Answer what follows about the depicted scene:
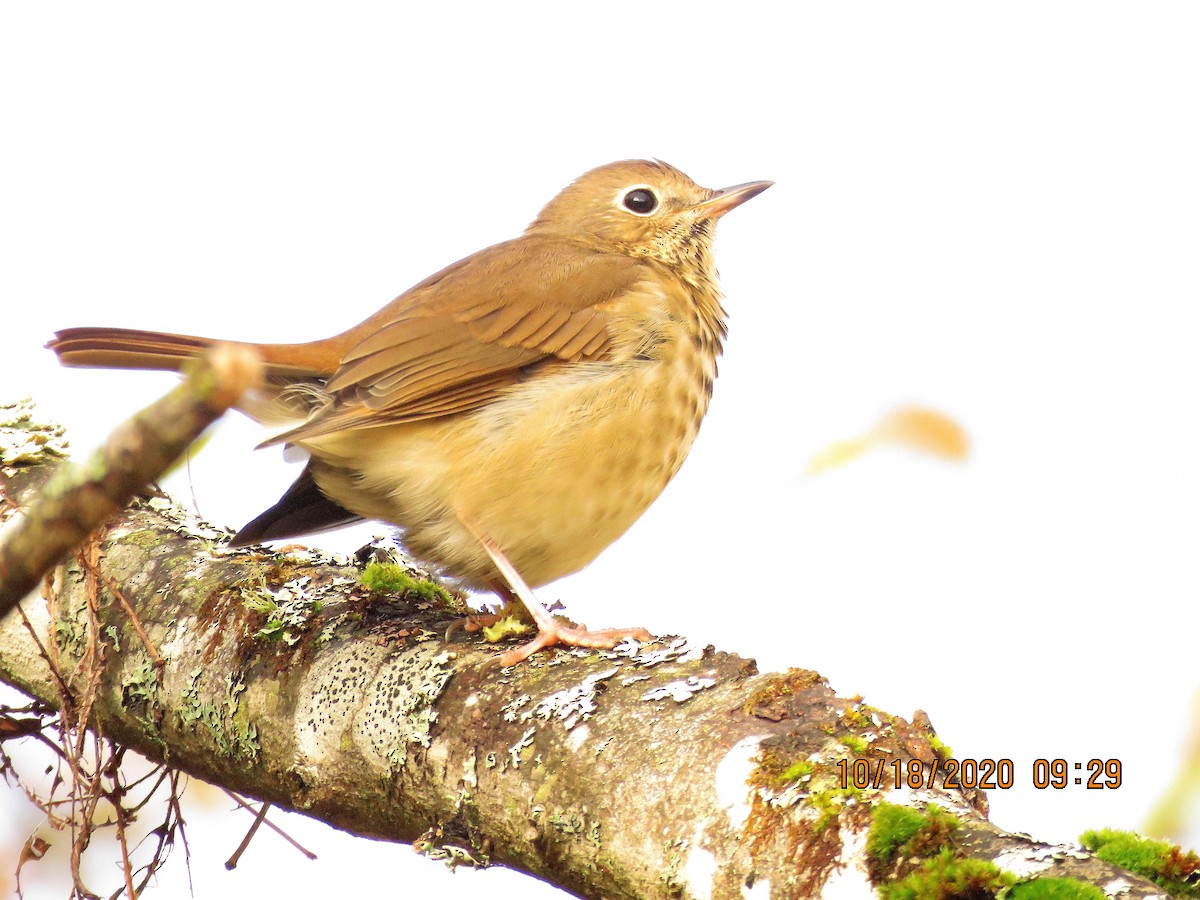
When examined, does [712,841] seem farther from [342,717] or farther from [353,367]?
[353,367]

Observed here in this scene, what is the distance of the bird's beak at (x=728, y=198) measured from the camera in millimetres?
5508

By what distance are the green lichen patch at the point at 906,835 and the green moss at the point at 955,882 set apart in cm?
5

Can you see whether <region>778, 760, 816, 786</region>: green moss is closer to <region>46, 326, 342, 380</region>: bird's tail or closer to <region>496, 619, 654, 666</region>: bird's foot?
<region>496, 619, 654, 666</region>: bird's foot

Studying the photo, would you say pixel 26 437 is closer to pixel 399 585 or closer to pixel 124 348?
pixel 124 348

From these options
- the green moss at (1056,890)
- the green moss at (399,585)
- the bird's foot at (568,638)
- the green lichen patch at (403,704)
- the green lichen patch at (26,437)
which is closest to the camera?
the green moss at (1056,890)

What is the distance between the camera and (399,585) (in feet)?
12.6

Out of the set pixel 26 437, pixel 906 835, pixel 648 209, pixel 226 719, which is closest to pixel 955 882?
pixel 906 835

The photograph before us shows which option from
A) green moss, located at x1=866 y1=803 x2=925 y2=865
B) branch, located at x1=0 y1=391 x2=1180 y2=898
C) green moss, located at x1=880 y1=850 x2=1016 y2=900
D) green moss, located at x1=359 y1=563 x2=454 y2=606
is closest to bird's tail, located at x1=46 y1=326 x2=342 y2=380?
branch, located at x1=0 y1=391 x2=1180 y2=898

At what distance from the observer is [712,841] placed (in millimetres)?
2291

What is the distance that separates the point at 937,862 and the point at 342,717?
170cm

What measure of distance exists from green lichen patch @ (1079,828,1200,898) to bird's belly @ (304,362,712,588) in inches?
95.6

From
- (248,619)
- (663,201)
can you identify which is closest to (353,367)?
(248,619)

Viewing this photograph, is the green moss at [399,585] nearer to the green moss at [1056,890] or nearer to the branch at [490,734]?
the branch at [490,734]

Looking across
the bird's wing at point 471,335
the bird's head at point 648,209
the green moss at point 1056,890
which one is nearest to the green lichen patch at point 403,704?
the bird's wing at point 471,335
